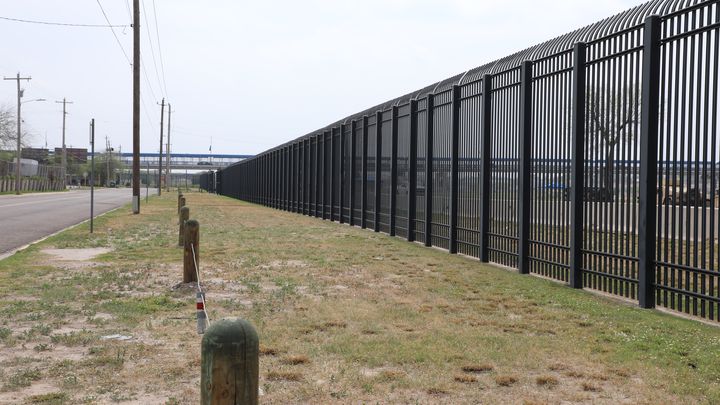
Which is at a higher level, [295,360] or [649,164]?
[649,164]

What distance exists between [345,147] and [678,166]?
17.6 meters

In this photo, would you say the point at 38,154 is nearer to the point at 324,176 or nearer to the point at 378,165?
the point at 324,176

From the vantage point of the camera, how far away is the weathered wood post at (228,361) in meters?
2.93

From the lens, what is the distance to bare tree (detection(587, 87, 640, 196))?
884cm

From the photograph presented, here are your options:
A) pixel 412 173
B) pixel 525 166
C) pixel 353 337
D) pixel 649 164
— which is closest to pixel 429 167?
pixel 412 173

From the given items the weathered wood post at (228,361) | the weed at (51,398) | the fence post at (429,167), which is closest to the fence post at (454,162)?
the fence post at (429,167)

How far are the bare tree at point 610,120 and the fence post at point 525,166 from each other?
167 centimetres

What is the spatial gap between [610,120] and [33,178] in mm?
86176

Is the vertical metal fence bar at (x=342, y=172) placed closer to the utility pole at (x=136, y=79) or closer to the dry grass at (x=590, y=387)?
the utility pole at (x=136, y=79)

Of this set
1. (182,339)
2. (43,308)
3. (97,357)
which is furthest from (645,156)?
(43,308)

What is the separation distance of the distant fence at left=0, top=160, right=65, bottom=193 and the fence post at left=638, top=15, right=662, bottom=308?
70296 millimetres

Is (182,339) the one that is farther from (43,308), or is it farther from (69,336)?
(43,308)

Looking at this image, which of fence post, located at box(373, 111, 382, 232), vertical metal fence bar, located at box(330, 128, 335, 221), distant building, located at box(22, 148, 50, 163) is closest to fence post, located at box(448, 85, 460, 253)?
fence post, located at box(373, 111, 382, 232)

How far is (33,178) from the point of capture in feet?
279
